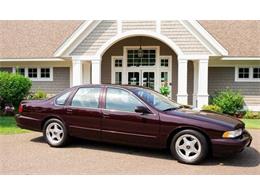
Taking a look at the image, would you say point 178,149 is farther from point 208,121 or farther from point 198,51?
point 198,51

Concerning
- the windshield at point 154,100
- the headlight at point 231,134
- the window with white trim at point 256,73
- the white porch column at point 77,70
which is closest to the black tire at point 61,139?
the windshield at point 154,100

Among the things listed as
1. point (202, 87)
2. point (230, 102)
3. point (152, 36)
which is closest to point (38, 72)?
point (152, 36)

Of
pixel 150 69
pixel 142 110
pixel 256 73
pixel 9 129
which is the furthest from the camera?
pixel 150 69

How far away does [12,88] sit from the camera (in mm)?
14156

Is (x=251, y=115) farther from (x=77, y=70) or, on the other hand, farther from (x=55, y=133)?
(x=55, y=133)

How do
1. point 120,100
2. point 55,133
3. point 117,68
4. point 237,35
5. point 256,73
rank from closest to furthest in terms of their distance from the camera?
1. point 120,100
2. point 55,133
3. point 256,73
4. point 117,68
5. point 237,35

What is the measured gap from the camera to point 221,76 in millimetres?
16828

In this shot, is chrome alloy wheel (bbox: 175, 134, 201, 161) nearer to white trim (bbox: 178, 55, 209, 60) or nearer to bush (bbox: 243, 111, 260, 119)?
white trim (bbox: 178, 55, 209, 60)

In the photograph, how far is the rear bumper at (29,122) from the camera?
7965 mm

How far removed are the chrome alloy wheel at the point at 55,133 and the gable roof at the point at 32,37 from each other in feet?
34.7

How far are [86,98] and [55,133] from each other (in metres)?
1.20

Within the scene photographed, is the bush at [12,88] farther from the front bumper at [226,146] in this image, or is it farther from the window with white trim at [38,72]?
the front bumper at [226,146]

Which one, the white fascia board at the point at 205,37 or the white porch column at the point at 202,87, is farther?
the white porch column at the point at 202,87

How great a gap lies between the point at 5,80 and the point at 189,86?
369 inches
